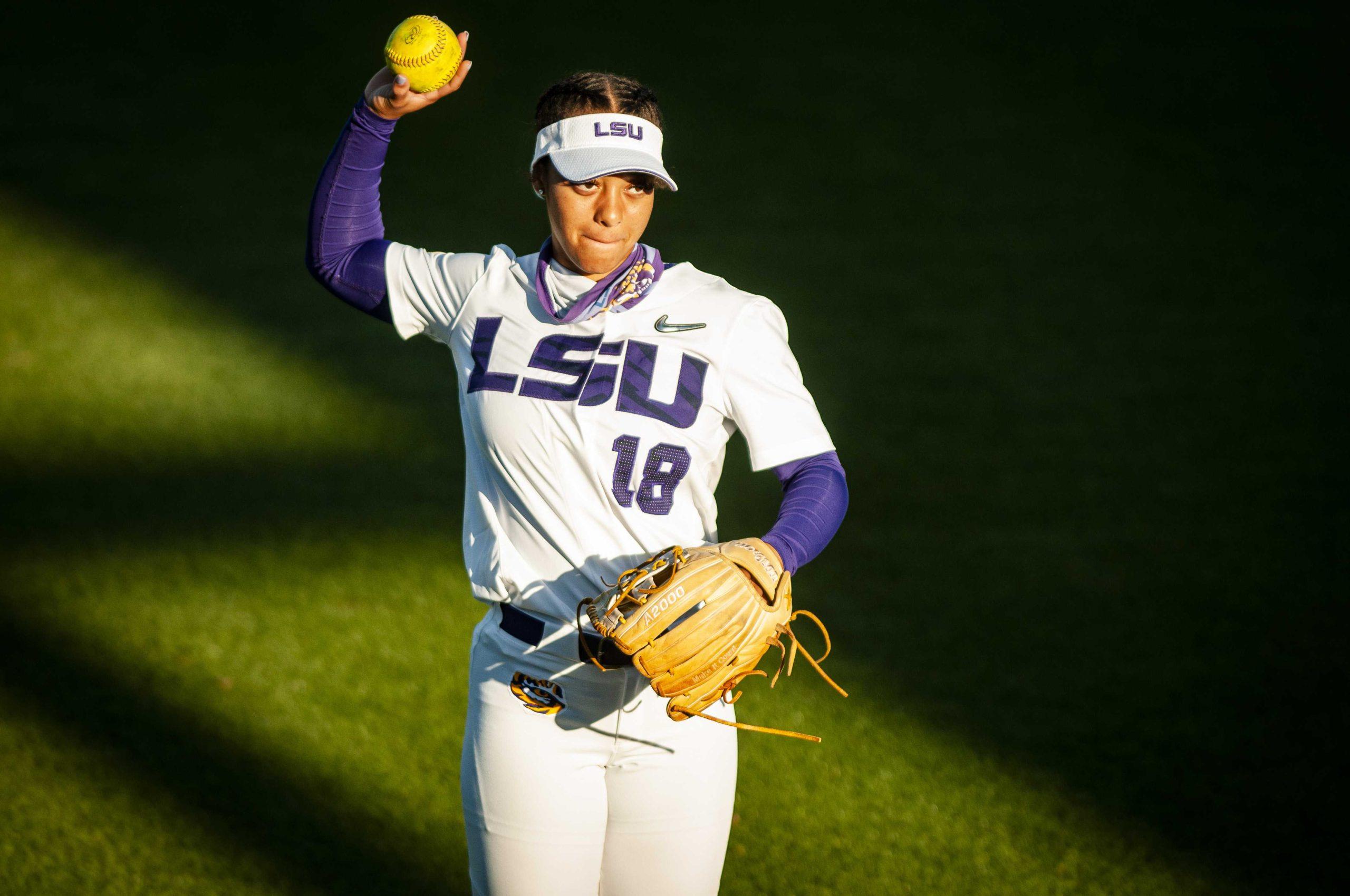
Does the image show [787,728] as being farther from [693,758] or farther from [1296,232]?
[1296,232]

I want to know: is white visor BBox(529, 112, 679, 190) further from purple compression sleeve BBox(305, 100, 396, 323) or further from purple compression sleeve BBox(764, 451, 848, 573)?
purple compression sleeve BBox(764, 451, 848, 573)

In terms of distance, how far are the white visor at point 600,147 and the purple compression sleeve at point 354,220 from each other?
34 centimetres

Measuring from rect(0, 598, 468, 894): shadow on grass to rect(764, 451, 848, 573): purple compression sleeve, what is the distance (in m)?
1.94

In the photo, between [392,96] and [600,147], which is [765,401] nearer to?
[600,147]

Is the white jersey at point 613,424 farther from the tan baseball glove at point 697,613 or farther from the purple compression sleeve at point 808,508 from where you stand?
the tan baseball glove at point 697,613

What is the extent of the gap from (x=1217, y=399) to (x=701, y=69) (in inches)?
180

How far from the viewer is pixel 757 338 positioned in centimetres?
222

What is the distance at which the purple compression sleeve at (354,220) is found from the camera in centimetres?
232

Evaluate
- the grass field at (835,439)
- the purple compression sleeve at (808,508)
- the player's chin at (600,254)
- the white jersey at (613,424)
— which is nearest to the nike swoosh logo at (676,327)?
the white jersey at (613,424)

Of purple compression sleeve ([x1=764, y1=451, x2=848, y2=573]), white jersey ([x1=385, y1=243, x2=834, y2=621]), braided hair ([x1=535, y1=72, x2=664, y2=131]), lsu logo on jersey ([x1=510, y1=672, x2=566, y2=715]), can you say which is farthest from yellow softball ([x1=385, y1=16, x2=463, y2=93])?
lsu logo on jersey ([x1=510, y1=672, x2=566, y2=715])

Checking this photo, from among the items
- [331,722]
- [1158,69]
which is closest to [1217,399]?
[1158,69]

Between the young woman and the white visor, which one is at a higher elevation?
the white visor

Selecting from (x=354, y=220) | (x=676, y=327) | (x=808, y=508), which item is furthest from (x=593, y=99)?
(x=808, y=508)

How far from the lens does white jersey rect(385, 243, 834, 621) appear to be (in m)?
2.18
